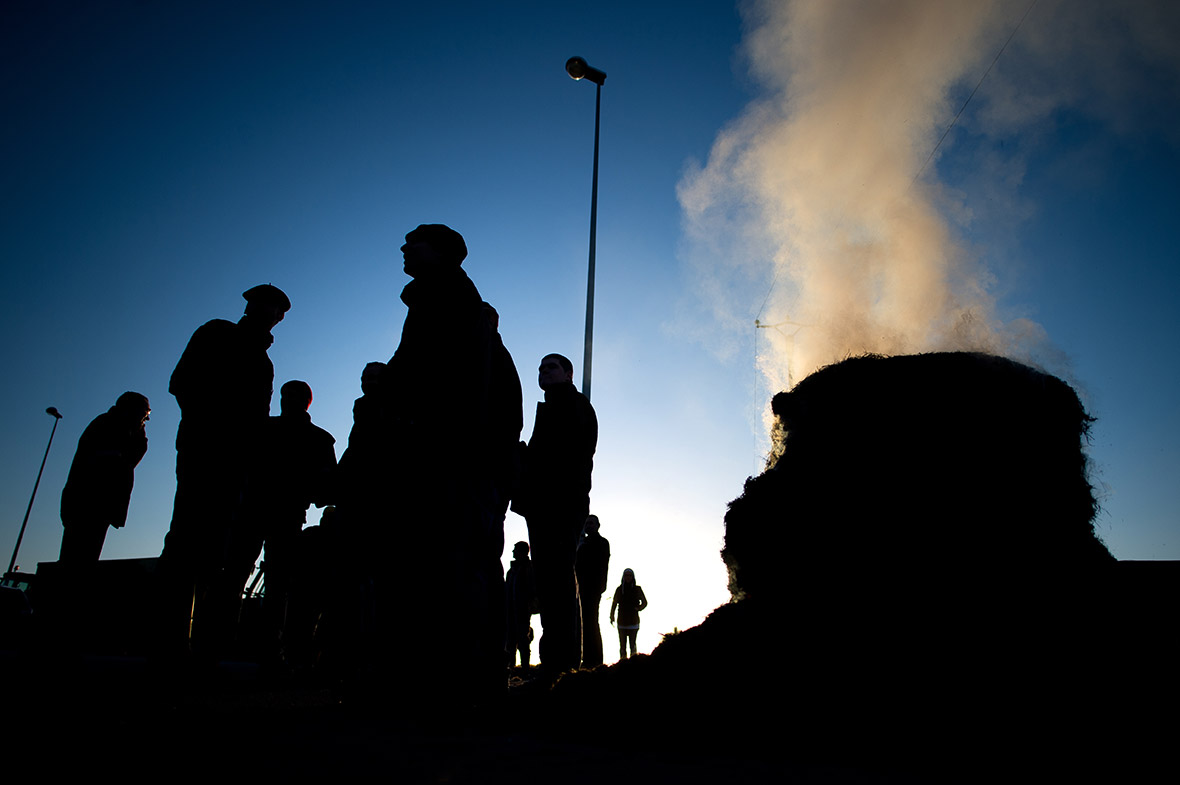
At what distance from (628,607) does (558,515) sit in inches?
341

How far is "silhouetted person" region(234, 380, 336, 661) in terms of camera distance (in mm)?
4273

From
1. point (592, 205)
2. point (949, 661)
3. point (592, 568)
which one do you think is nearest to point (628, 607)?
point (592, 568)

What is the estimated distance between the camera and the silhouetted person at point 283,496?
427 cm

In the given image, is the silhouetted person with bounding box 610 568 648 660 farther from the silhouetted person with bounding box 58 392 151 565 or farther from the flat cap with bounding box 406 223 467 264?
the flat cap with bounding box 406 223 467 264

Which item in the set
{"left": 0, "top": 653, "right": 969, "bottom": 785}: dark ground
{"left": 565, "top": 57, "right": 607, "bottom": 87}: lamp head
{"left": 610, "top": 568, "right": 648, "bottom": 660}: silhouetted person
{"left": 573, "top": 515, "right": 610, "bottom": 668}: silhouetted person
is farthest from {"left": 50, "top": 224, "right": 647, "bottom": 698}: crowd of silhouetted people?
{"left": 565, "top": 57, "right": 607, "bottom": 87}: lamp head

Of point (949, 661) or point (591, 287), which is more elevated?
point (591, 287)

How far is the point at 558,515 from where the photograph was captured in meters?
3.70

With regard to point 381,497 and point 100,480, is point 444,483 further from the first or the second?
point 100,480

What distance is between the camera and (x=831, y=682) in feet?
7.16

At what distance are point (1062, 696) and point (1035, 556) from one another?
8.73 ft

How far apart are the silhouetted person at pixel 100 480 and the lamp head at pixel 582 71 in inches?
351

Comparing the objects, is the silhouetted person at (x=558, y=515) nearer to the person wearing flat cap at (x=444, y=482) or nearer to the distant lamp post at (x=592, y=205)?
the person wearing flat cap at (x=444, y=482)

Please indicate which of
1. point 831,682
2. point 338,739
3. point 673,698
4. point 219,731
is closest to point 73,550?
point 219,731

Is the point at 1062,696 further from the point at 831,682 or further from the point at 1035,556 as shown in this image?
the point at 1035,556
